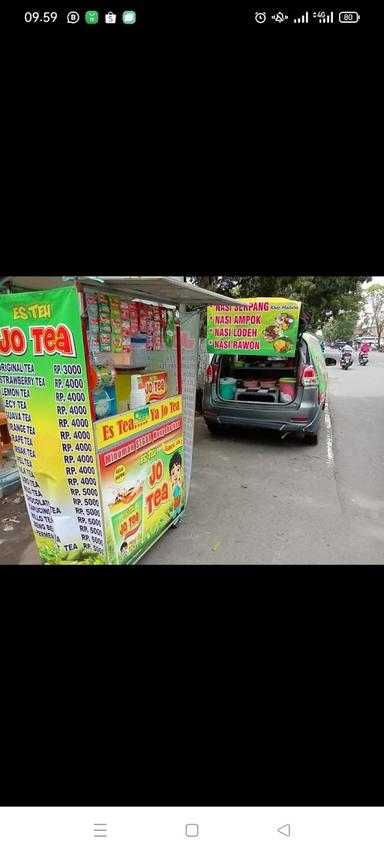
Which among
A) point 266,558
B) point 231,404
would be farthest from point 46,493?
point 231,404

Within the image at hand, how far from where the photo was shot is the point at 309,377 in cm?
498

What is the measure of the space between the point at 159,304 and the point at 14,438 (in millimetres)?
1583

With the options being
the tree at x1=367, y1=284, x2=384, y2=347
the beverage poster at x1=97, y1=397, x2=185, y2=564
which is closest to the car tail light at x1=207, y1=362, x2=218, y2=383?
the beverage poster at x1=97, y1=397, x2=185, y2=564

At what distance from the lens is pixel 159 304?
10.4ft

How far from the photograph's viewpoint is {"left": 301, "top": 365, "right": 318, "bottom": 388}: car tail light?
496 centimetres

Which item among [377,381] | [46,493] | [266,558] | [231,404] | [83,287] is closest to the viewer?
[83,287]

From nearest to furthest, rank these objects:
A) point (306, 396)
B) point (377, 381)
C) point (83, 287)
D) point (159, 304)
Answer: point (83, 287), point (159, 304), point (306, 396), point (377, 381)

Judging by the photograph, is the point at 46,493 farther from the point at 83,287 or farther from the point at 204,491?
the point at 204,491

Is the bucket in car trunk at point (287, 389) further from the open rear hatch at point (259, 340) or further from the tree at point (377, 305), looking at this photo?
the tree at point (377, 305)

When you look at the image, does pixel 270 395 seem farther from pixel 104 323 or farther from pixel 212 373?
pixel 104 323
